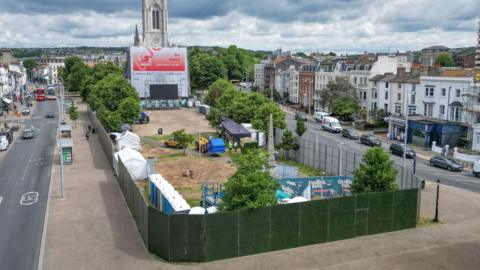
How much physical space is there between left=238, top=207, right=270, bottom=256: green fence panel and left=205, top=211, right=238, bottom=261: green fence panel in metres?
0.29

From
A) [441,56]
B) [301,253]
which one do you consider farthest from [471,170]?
[441,56]

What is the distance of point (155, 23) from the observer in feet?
415

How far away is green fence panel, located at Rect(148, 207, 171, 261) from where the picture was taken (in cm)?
2005

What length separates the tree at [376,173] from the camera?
2475 centimetres

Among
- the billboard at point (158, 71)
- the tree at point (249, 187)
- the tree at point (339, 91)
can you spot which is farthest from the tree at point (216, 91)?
the tree at point (249, 187)

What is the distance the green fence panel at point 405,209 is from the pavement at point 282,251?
46 cm

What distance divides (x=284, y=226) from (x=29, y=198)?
18707mm

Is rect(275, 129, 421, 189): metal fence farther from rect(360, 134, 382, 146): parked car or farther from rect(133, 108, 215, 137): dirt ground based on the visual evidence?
rect(133, 108, 215, 137): dirt ground

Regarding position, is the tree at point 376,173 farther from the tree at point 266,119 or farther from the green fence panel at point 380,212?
the tree at point 266,119

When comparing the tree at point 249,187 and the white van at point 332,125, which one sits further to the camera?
the white van at point 332,125

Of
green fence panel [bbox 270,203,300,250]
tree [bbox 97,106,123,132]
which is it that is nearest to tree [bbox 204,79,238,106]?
tree [bbox 97,106,123,132]

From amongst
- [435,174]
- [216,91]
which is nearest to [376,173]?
[435,174]

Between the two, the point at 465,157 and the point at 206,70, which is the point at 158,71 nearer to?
the point at 206,70

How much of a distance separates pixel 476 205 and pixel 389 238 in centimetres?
989
